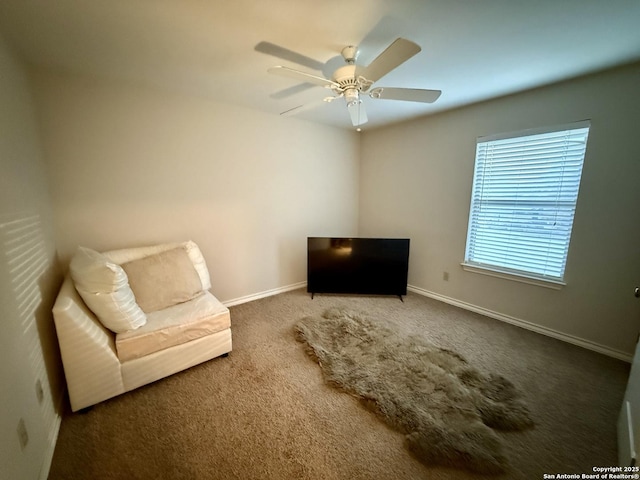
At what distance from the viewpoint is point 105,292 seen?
1.67 meters

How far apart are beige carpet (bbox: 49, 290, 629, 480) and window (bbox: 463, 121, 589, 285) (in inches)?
33.6

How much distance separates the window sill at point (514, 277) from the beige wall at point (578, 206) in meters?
0.05

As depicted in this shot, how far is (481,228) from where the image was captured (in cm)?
293

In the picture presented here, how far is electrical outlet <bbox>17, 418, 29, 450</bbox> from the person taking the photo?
1.08 m

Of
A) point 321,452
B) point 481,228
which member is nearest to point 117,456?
point 321,452

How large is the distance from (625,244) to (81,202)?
4.65 m

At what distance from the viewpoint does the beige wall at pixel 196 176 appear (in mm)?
2143

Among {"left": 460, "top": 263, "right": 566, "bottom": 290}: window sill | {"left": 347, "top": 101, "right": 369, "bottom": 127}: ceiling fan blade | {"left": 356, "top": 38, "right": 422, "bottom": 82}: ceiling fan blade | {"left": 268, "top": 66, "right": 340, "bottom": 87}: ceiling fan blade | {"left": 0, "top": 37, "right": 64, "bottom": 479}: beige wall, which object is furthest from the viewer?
{"left": 460, "top": 263, "right": 566, "bottom": 290}: window sill

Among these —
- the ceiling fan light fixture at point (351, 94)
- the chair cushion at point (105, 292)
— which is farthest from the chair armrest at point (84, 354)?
the ceiling fan light fixture at point (351, 94)

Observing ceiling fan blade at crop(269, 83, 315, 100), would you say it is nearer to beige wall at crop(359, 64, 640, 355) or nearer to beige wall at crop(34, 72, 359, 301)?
beige wall at crop(34, 72, 359, 301)

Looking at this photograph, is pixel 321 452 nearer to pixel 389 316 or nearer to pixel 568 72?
pixel 389 316

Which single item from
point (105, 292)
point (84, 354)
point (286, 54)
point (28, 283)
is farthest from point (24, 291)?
point (286, 54)

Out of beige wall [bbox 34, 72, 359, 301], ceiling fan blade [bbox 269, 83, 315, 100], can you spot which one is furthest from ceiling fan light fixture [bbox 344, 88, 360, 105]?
beige wall [bbox 34, 72, 359, 301]

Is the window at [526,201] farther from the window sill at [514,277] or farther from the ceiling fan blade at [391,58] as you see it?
the ceiling fan blade at [391,58]
